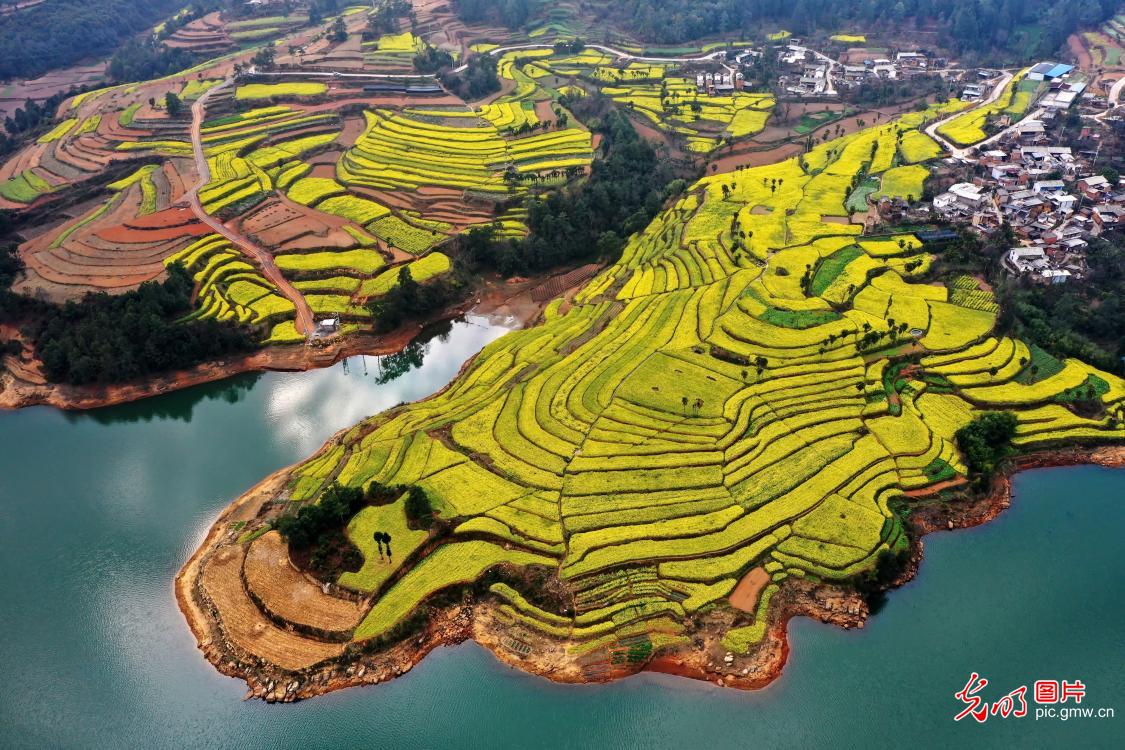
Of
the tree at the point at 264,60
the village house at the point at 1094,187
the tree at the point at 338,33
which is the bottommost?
the village house at the point at 1094,187

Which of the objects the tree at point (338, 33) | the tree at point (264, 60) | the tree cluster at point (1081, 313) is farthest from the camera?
the tree at point (338, 33)

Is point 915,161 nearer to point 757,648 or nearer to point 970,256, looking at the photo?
point 970,256

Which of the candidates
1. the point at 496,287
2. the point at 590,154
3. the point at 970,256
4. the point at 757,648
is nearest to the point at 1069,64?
the point at 970,256

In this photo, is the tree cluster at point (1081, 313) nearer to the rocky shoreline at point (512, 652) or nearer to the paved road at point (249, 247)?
the rocky shoreline at point (512, 652)

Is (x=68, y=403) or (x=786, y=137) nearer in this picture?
(x=68, y=403)

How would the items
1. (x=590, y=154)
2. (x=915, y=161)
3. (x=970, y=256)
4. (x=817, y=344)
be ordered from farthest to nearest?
(x=590, y=154), (x=915, y=161), (x=970, y=256), (x=817, y=344)

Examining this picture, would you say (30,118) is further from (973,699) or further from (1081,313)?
(1081,313)

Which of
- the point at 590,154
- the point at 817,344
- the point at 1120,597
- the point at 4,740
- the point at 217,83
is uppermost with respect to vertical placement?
the point at 217,83

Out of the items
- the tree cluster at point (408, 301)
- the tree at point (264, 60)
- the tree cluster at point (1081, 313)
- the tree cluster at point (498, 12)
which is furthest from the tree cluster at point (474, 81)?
the tree cluster at point (1081, 313)
